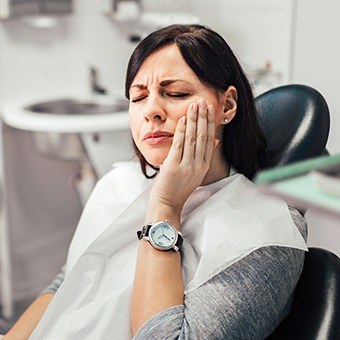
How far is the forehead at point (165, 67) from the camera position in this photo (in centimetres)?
121

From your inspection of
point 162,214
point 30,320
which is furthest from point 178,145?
point 30,320

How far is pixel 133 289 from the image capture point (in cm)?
114

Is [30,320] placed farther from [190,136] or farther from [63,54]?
[63,54]

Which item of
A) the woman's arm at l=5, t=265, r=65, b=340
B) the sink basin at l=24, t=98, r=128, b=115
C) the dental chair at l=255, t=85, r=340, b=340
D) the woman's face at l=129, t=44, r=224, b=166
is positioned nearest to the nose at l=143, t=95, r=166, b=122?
the woman's face at l=129, t=44, r=224, b=166

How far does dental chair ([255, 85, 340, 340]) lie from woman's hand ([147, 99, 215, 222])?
245 mm

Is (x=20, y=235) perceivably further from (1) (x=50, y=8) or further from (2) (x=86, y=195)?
(1) (x=50, y=8)

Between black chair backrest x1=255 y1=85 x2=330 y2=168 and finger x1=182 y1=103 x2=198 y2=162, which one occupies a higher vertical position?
finger x1=182 y1=103 x2=198 y2=162

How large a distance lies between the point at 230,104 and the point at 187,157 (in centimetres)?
19

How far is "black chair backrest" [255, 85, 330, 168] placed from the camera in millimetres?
1321

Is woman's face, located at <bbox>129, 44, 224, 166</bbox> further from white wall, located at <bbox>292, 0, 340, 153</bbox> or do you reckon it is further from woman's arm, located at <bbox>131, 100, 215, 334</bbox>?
white wall, located at <bbox>292, 0, 340, 153</bbox>

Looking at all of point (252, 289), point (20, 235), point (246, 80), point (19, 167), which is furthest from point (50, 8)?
point (252, 289)

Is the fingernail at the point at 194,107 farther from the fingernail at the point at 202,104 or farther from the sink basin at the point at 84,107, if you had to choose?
the sink basin at the point at 84,107

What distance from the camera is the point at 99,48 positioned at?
9.04 ft

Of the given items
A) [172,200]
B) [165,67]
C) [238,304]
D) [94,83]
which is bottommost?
[94,83]
